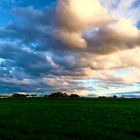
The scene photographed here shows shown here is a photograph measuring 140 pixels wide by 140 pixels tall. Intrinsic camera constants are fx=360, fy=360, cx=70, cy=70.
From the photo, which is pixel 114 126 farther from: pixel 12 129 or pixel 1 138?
pixel 1 138

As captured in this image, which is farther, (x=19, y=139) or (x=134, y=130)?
(x=134, y=130)

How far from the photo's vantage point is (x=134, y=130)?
27.7 meters

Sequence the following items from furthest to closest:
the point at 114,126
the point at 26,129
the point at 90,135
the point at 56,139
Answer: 1. the point at 114,126
2. the point at 26,129
3. the point at 90,135
4. the point at 56,139

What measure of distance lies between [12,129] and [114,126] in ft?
27.6

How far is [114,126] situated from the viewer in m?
29.7

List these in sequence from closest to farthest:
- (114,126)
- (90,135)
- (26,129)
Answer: (90,135) → (26,129) → (114,126)

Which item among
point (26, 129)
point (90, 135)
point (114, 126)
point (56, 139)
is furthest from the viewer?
point (114, 126)

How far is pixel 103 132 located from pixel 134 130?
318 cm

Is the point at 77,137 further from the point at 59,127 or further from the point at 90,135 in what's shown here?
the point at 59,127

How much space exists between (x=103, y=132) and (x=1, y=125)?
30.0 feet

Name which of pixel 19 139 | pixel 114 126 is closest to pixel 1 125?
pixel 19 139

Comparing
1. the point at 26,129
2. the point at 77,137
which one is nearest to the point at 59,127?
the point at 26,129

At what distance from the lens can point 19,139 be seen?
23.0 metres

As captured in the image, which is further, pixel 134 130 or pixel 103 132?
pixel 134 130
